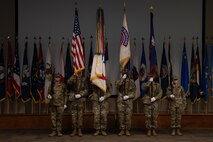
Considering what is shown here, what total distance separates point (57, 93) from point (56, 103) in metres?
0.22

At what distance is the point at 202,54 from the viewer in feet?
27.3

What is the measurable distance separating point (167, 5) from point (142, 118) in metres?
2.91

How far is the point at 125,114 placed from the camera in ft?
24.0

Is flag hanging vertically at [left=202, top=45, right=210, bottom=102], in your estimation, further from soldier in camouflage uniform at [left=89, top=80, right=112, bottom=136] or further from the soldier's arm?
soldier in camouflage uniform at [left=89, top=80, right=112, bottom=136]

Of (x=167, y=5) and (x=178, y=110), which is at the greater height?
(x=167, y=5)

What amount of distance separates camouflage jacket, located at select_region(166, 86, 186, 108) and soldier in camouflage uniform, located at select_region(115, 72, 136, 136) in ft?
2.63

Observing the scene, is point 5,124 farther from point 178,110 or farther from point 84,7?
point 178,110

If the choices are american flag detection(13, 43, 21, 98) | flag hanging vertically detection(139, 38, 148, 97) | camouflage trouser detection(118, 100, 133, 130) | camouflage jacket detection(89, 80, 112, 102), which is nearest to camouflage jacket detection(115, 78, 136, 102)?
camouflage trouser detection(118, 100, 133, 130)

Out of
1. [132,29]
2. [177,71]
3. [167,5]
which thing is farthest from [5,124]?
[167,5]

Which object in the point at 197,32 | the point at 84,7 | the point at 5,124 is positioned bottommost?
the point at 5,124

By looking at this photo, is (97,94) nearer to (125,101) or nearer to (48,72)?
(125,101)

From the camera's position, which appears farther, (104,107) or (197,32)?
(197,32)

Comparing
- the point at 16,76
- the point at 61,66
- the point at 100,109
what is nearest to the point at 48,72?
the point at 61,66

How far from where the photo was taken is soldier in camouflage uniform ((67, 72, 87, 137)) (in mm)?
7250
